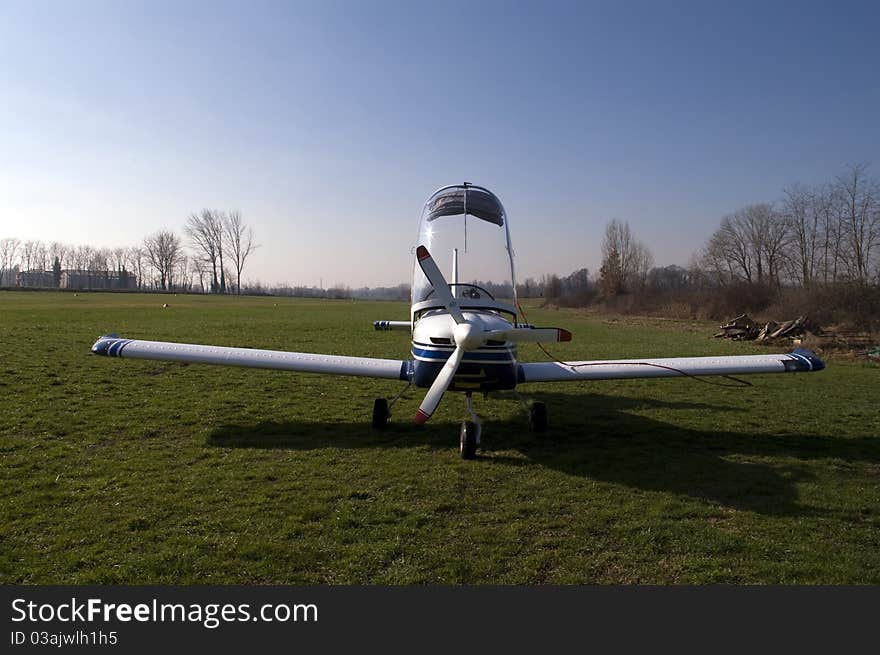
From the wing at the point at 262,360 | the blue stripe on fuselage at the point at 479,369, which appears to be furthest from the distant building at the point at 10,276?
the blue stripe on fuselage at the point at 479,369

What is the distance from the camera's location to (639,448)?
6.99 metres

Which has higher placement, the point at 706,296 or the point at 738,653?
the point at 706,296

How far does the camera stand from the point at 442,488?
209 inches

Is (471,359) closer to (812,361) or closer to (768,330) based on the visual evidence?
(812,361)

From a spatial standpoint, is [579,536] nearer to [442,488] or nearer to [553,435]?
[442,488]

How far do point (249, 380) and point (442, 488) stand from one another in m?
7.09

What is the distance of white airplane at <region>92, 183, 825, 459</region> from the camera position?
20.3 ft

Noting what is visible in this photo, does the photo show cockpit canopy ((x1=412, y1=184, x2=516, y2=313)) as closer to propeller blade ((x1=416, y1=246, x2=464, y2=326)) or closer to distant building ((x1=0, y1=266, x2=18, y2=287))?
propeller blade ((x1=416, y1=246, x2=464, y2=326))

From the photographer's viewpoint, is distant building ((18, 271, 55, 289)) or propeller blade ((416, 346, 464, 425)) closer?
propeller blade ((416, 346, 464, 425))

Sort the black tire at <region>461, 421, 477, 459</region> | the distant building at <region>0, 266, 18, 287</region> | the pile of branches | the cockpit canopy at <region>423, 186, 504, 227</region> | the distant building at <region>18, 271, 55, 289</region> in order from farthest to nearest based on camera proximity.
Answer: the distant building at <region>0, 266, 18, 287</region>, the distant building at <region>18, 271, 55, 289</region>, the pile of branches, the cockpit canopy at <region>423, 186, 504, 227</region>, the black tire at <region>461, 421, 477, 459</region>

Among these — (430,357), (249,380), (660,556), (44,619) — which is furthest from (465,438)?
(249,380)

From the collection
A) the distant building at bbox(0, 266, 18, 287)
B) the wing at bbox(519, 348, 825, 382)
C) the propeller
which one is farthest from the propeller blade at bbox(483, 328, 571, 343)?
the distant building at bbox(0, 266, 18, 287)

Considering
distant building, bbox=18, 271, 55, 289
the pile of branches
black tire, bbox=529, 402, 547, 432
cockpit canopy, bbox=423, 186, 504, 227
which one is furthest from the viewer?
distant building, bbox=18, 271, 55, 289

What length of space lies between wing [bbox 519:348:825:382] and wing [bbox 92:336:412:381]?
1.98 metres
